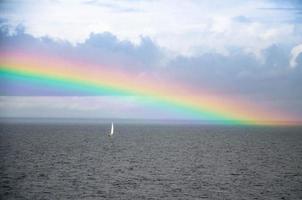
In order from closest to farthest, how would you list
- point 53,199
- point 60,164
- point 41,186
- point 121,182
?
point 53,199 < point 41,186 < point 121,182 < point 60,164

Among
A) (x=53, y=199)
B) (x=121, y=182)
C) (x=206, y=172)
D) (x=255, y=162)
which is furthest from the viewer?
(x=255, y=162)

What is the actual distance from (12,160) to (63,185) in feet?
103

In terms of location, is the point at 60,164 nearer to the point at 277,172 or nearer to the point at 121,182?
the point at 121,182

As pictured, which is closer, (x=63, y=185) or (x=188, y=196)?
(x=188, y=196)

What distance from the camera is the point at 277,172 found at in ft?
230

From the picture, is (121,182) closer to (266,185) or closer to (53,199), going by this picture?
(53,199)

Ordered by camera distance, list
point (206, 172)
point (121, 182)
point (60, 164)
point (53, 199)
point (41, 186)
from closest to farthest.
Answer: point (53, 199) < point (41, 186) < point (121, 182) < point (206, 172) < point (60, 164)

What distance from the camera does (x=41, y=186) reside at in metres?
53.2

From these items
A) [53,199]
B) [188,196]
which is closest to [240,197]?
[188,196]

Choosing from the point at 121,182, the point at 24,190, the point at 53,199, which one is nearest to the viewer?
the point at 53,199

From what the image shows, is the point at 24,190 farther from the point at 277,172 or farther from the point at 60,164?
the point at 277,172

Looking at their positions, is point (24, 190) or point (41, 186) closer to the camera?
point (24, 190)

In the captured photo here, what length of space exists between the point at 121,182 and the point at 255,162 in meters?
38.6

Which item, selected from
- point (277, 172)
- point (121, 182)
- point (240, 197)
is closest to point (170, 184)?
point (121, 182)
